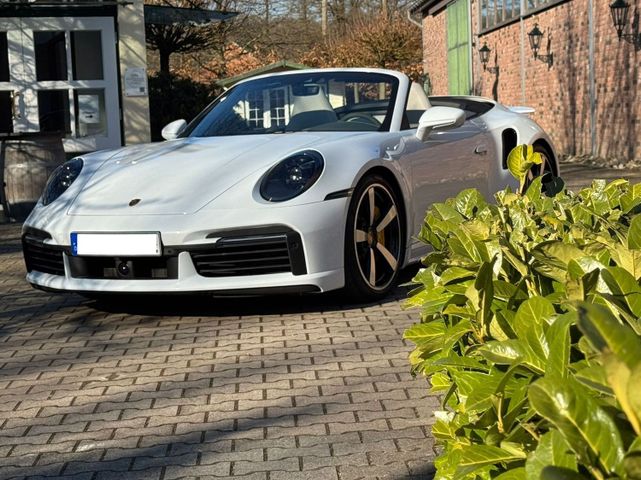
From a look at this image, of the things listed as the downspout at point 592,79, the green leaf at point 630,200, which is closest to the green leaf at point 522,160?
the green leaf at point 630,200

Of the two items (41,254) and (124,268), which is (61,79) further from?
(124,268)

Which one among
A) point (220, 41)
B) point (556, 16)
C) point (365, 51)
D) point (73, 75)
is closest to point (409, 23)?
point (365, 51)

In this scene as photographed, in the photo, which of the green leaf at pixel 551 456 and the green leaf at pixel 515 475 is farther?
the green leaf at pixel 515 475

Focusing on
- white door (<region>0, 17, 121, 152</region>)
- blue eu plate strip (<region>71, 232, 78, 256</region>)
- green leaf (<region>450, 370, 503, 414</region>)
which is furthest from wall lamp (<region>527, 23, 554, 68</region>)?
green leaf (<region>450, 370, 503, 414</region>)

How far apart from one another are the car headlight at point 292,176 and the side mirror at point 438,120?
1.07 meters

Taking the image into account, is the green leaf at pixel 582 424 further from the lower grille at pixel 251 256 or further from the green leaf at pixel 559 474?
the lower grille at pixel 251 256

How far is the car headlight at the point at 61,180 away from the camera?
20.7ft

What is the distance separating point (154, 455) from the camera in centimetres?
366

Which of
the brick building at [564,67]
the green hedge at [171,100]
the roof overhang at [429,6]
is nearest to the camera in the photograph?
the brick building at [564,67]

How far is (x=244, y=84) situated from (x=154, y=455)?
440 centimetres

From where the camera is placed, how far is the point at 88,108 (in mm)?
19094

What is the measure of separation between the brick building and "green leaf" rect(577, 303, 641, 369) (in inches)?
694

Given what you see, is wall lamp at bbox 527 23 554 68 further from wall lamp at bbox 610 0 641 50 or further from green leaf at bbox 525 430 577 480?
green leaf at bbox 525 430 577 480

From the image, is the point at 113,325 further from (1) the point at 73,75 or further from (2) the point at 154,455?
(1) the point at 73,75
